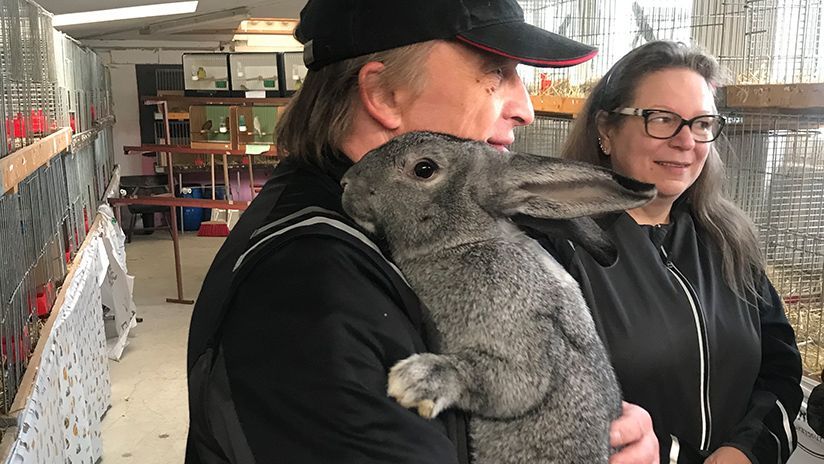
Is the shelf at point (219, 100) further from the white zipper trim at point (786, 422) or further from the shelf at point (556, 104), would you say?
the white zipper trim at point (786, 422)

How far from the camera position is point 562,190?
3.51ft

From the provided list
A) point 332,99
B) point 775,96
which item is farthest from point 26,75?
point 775,96

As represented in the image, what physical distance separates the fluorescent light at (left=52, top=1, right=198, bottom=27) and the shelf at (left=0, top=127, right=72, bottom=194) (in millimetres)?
4276

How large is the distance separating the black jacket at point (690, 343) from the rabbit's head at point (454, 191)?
532 millimetres

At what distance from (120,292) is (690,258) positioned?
4.62m

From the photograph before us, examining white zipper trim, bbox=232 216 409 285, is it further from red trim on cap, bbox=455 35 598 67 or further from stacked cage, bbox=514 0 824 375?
stacked cage, bbox=514 0 824 375

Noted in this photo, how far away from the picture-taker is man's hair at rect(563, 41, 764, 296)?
1.92m

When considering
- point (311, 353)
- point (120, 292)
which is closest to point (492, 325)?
point (311, 353)

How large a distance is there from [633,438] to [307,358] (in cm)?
63

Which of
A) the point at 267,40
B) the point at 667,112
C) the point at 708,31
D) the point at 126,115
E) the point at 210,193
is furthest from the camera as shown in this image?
the point at 126,115

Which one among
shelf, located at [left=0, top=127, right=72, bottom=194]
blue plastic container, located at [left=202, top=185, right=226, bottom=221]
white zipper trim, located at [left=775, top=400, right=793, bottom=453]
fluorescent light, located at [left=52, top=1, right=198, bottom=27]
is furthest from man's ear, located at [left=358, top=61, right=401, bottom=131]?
blue plastic container, located at [left=202, top=185, right=226, bottom=221]

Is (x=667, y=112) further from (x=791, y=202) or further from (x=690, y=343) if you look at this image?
(x=791, y=202)

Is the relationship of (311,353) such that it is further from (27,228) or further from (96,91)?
(96,91)

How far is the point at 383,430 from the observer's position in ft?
2.66
